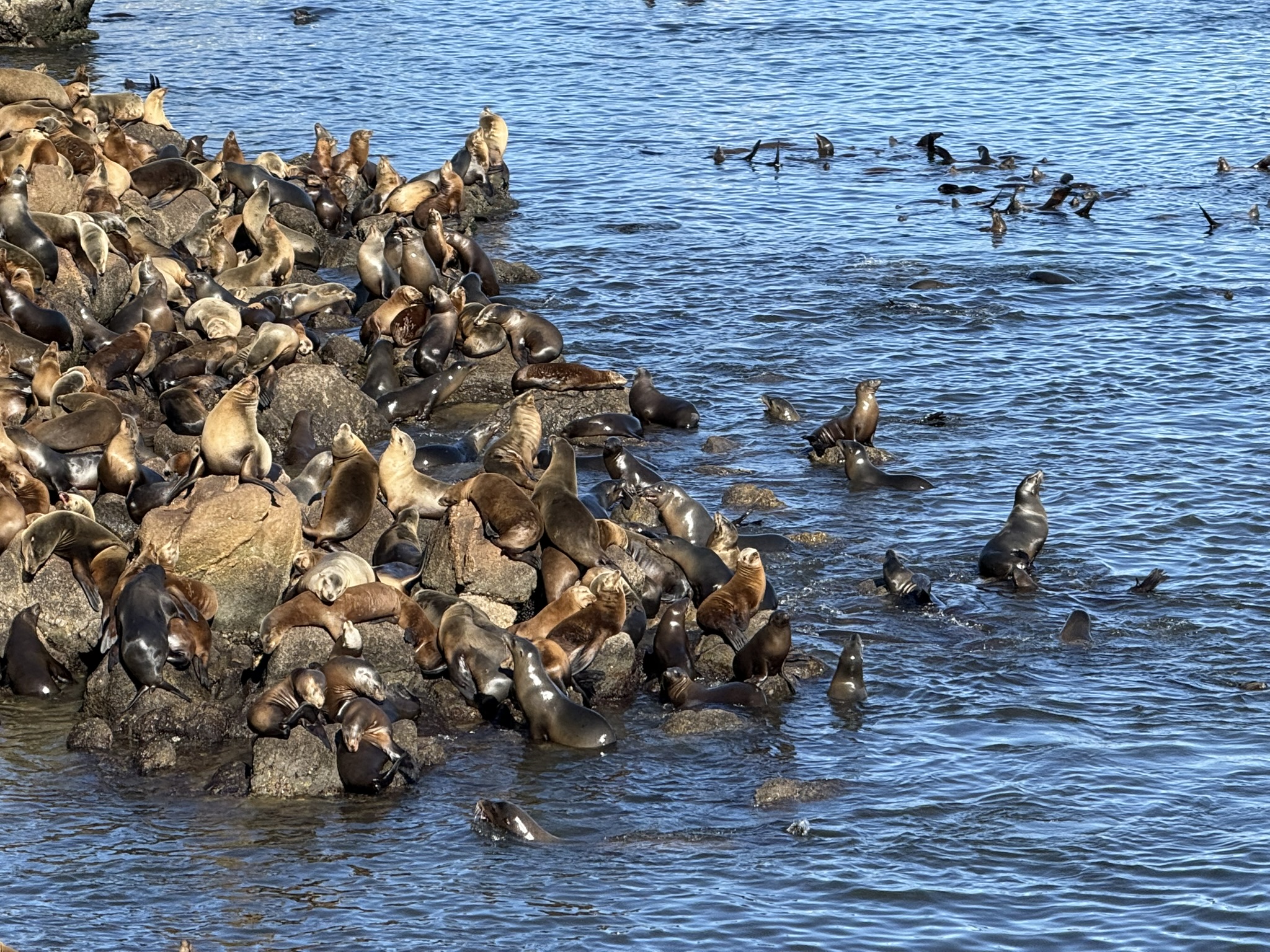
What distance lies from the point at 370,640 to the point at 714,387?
746 centimetres

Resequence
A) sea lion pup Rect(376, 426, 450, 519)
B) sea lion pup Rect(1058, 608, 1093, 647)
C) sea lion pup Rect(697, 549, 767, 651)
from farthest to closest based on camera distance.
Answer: sea lion pup Rect(376, 426, 450, 519), sea lion pup Rect(1058, 608, 1093, 647), sea lion pup Rect(697, 549, 767, 651)

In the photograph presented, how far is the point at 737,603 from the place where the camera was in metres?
10.9

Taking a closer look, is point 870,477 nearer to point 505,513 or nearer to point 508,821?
point 505,513

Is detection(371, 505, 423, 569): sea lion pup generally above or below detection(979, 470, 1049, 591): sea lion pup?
above

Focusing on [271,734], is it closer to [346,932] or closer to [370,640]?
[370,640]

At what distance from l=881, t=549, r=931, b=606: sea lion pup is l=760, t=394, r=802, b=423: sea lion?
388 cm

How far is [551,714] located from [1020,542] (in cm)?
454

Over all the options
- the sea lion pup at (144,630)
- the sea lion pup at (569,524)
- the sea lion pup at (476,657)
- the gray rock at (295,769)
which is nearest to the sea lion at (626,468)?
the sea lion pup at (569,524)

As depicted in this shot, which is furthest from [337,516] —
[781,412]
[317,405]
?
[781,412]

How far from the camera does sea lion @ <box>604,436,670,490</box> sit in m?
13.4

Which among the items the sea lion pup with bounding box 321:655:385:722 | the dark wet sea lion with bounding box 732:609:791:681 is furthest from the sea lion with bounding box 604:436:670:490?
the sea lion pup with bounding box 321:655:385:722

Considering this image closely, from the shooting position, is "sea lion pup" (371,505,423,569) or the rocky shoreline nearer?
the rocky shoreline

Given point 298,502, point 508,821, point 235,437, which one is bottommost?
point 508,821

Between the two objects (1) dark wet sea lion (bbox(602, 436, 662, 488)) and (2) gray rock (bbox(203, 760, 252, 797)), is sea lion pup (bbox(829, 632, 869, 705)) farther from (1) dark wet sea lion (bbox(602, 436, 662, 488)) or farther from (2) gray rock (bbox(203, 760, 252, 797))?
(2) gray rock (bbox(203, 760, 252, 797))
